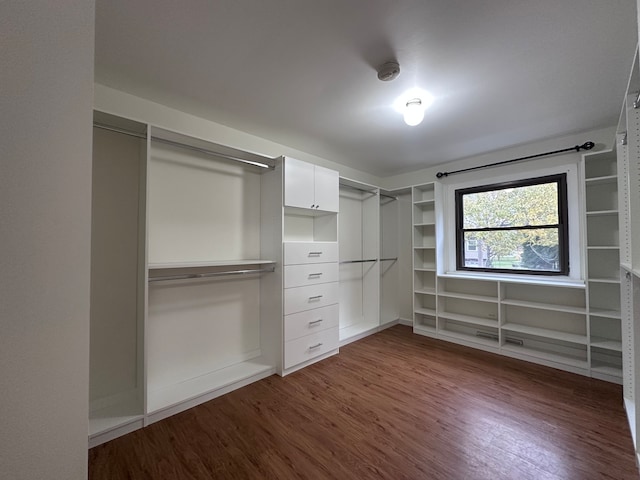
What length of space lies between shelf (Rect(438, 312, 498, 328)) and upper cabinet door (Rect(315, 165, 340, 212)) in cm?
210

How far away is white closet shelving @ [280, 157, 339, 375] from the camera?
2.57 metres

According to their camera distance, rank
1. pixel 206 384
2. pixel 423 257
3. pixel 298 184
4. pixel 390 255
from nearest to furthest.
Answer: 1. pixel 206 384
2. pixel 298 184
3. pixel 423 257
4. pixel 390 255

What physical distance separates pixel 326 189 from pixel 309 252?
77 centimetres

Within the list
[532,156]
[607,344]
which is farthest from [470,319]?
[532,156]

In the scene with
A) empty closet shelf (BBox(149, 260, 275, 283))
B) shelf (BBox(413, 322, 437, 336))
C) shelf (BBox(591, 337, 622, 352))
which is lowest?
shelf (BBox(413, 322, 437, 336))

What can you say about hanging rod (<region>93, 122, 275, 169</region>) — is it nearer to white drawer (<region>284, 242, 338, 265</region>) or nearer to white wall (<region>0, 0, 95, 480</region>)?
white drawer (<region>284, 242, 338, 265</region>)

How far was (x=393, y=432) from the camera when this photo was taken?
1768 millimetres

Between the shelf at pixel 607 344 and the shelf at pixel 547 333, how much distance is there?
70 mm

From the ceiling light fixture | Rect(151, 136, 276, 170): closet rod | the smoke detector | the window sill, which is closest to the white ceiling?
the smoke detector

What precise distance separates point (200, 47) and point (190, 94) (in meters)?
0.57

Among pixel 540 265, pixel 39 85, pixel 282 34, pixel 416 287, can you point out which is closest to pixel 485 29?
pixel 282 34

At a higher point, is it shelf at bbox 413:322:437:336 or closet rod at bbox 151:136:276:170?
closet rod at bbox 151:136:276:170

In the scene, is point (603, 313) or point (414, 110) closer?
point (414, 110)

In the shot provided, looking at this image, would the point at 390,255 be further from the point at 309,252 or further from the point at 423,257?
the point at 309,252
